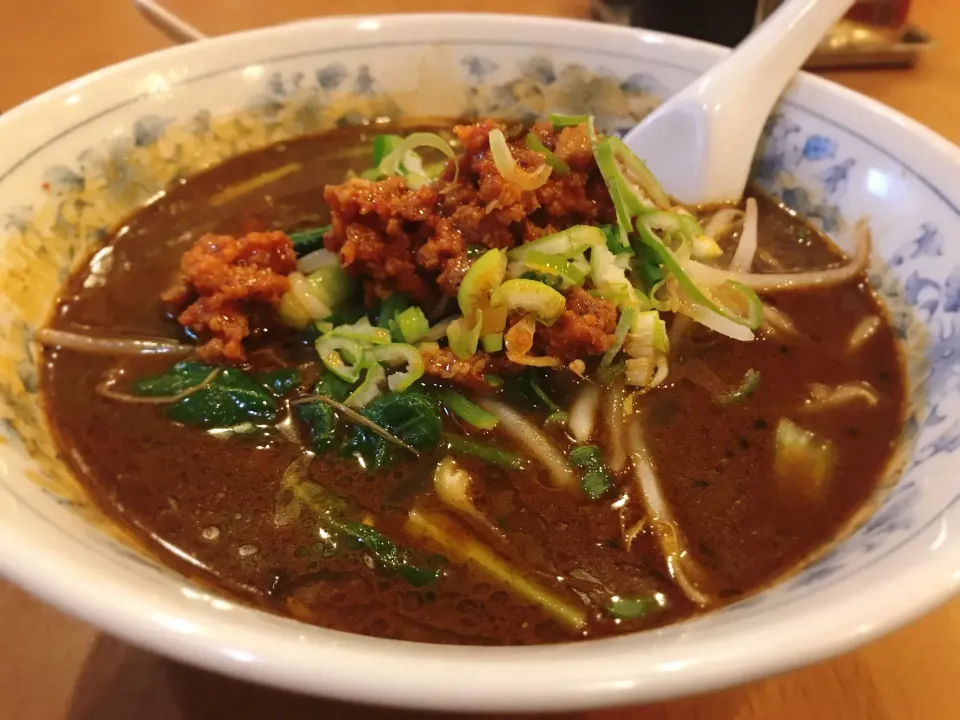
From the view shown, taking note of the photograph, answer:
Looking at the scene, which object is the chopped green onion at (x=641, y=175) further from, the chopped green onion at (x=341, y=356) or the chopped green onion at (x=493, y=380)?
the chopped green onion at (x=341, y=356)

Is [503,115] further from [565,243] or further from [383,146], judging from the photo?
[565,243]

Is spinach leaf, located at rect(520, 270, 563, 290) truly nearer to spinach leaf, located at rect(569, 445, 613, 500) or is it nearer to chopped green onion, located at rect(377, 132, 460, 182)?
spinach leaf, located at rect(569, 445, 613, 500)

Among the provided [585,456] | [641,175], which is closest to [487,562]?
[585,456]

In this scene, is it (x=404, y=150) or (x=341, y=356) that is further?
(x=404, y=150)

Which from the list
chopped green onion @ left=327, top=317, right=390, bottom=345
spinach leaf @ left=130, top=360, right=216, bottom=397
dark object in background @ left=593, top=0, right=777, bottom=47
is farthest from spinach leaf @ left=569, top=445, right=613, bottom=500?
dark object in background @ left=593, top=0, right=777, bottom=47

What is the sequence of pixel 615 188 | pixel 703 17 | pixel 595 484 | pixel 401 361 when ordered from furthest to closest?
pixel 703 17 → pixel 615 188 → pixel 401 361 → pixel 595 484

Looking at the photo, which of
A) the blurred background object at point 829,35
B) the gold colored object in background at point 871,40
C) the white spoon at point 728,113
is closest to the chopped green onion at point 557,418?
the white spoon at point 728,113

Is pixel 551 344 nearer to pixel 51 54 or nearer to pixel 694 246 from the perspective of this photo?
pixel 694 246
